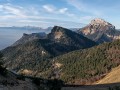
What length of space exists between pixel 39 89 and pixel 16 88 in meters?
7.32

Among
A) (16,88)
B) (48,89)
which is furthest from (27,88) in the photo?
(48,89)

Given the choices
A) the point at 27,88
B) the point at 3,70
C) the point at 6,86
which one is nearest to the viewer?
the point at 6,86

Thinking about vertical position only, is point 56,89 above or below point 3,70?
below

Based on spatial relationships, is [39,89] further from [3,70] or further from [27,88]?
[3,70]

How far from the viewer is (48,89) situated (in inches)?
2554

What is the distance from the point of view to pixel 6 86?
51.0 meters

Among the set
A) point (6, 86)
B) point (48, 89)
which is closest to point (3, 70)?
point (48, 89)

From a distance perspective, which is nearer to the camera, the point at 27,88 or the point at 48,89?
the point at 27,88

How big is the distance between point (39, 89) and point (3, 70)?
10608 mm

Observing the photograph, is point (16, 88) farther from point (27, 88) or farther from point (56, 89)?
point (56, 89)

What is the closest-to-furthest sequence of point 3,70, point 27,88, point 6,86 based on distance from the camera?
1. point 6,86
2. point 27,88
3. point 3,70

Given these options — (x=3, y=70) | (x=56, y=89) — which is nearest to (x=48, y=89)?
(x=56, y=89)

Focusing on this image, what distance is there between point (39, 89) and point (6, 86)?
9050mm

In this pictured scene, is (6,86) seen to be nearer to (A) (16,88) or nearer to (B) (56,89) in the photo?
(A) (16,88)
